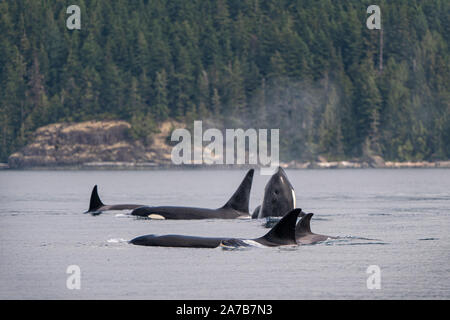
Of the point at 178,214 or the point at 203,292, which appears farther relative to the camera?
the point at 178,214

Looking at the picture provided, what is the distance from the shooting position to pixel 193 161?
199750mm

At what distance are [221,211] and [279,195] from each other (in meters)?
5.93

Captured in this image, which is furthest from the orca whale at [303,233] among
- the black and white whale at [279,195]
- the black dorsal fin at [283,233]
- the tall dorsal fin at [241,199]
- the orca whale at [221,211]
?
the tall dorsal fin at [241,199]

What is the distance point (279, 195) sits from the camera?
38.8 meters

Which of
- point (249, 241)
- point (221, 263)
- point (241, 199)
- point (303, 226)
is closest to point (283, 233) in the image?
point (249, 241)

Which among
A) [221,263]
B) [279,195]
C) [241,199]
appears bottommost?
[221,263]

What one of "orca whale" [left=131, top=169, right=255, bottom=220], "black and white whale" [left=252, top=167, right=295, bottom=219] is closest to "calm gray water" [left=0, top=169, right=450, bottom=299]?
"black and white whale" [left=252, top=167, right=295, bottom=219]

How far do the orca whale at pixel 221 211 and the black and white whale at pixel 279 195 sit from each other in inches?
115

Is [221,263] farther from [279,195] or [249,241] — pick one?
[279,195]
